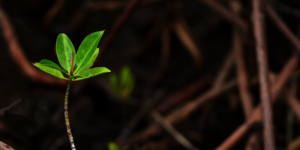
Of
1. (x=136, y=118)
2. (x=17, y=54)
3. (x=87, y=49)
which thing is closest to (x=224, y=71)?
(x=136, y=118)

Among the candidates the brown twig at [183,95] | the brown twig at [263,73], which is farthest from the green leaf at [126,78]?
the brown twig at [263,73]

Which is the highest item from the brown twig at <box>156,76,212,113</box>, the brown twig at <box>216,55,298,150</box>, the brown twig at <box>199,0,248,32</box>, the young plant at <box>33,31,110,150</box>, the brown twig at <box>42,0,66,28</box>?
the brown twig at <box>42,0,66,28</box>

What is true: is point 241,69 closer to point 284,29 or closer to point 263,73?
point 284,29

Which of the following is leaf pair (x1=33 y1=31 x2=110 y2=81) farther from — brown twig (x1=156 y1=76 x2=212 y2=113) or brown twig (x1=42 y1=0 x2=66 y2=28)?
brown twig (x1=42 y1=0 x2=66 y2=28)

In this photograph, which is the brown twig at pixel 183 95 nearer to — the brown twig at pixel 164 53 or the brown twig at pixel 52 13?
the brown twig at pixel 164 53

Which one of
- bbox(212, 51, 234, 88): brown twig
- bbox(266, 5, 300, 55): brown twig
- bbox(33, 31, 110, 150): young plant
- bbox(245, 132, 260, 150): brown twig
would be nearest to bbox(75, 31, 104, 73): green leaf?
bbox(33, 31, 110, 150): young plant

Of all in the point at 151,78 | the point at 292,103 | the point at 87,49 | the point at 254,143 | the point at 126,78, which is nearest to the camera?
the point at 87,49
